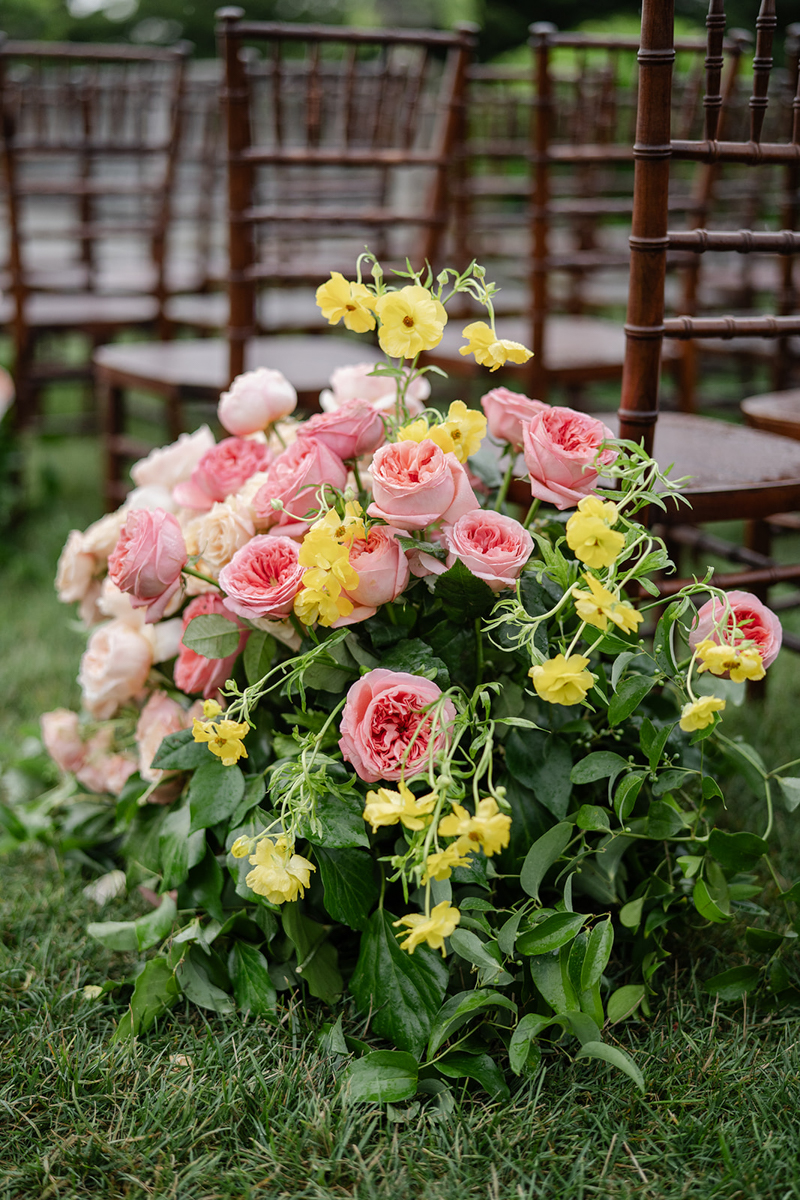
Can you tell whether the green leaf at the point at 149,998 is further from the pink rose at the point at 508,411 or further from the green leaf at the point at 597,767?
the pink rose at the point at 508,411

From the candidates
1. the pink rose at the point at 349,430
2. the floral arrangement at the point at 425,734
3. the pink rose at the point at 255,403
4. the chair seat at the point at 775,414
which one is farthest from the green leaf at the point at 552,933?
the chair seat at the point at 775,414

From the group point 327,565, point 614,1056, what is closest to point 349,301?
point 327,565

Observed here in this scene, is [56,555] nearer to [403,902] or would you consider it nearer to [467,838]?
[403,902]

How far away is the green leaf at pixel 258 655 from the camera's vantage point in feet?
3.62

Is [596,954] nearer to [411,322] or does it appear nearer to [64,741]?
[411,322]

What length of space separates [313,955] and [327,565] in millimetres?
408

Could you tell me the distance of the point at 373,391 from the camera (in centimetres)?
126

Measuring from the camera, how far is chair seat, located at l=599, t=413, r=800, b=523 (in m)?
1.26

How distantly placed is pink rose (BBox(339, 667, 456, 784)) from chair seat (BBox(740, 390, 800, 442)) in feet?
3.02

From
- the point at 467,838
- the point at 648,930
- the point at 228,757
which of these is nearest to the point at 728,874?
the point at 648,930

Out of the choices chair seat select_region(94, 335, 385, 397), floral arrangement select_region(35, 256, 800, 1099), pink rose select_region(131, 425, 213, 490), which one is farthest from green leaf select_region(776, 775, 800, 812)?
chair seat select_region(94, 335, 385, 397)

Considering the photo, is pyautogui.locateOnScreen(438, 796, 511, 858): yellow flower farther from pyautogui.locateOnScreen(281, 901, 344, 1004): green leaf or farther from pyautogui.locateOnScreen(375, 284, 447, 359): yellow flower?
pyautogui.locateOnScreen(375, 284, 447, 359): yellow flower

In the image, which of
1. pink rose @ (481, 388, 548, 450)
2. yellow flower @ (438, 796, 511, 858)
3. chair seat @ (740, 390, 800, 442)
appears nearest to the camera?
yellow flower @ (438, 796, 511, 858)

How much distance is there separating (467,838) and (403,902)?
0.31 meters
